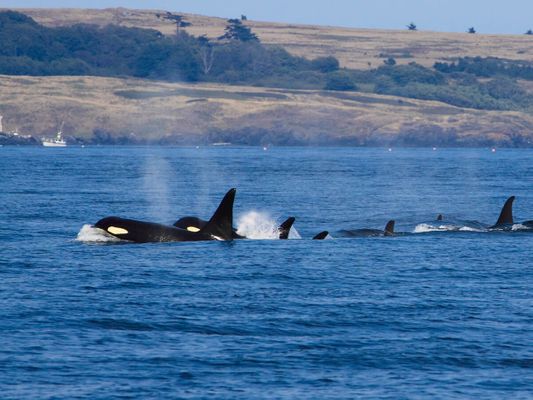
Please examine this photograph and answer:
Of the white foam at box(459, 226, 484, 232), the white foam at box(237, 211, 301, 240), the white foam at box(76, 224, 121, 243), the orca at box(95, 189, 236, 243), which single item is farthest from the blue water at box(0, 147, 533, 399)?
the white foam at box(237, 211, 301, 240)

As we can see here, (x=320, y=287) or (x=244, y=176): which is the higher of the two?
(x=320, y=287)

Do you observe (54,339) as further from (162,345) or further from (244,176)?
(244,176)

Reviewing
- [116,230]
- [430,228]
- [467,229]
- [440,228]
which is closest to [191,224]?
[116,230]

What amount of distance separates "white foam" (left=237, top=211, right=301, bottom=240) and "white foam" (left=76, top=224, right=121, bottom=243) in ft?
18.3

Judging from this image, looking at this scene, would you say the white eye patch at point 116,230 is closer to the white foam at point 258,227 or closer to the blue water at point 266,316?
the blue water at point 266,316

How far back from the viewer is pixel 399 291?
100ft

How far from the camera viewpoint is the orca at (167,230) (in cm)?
3812

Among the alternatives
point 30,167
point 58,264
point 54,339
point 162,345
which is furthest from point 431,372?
point 30,167

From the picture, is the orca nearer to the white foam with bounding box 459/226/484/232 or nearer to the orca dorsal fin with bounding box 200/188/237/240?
the orca dorsal fin with bounding box 200/188/237/240

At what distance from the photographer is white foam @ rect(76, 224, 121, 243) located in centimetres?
3878

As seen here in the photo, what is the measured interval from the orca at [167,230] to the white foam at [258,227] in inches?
132

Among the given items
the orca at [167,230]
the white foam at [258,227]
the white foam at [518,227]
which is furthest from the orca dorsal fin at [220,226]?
the white foam at [518,227]

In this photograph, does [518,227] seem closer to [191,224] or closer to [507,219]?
[507,219]

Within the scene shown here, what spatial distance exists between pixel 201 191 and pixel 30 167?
124ft
